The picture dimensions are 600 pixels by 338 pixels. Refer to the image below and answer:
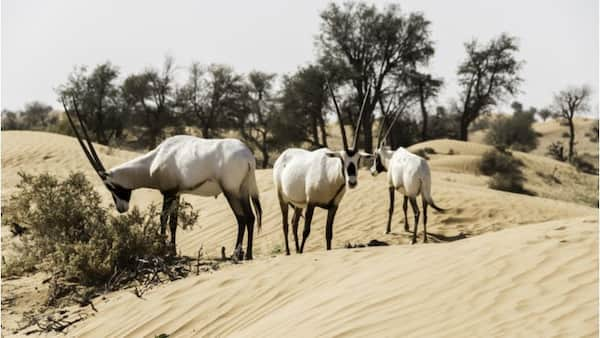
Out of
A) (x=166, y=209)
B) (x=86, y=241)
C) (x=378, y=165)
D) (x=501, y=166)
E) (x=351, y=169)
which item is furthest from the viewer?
(x=501, y=166)

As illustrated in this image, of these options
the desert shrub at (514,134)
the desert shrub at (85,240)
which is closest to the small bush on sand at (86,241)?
the desert shrub at (85,240)

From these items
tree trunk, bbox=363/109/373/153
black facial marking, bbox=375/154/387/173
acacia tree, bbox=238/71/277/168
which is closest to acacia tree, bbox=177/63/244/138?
acacia tree, bbox=238/71/277/168

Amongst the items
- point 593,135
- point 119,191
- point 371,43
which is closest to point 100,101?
point 371,43

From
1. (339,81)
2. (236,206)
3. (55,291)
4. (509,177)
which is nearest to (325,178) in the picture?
(236,206)

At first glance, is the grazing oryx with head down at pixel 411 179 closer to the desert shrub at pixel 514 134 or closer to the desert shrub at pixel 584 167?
the desert shrub at pixel 584 167

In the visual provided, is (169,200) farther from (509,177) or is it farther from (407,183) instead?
(509,177)

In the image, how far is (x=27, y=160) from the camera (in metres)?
23.2

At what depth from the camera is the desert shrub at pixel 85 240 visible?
25.1 feet

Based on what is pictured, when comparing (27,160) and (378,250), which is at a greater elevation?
(27,160)

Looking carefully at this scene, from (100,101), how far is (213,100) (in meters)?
8.01

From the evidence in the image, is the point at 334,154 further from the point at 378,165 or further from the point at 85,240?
the point at 378,165

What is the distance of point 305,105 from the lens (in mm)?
35906

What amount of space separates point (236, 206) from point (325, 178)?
1.41 meters

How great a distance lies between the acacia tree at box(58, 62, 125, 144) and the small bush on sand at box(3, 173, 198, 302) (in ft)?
107
